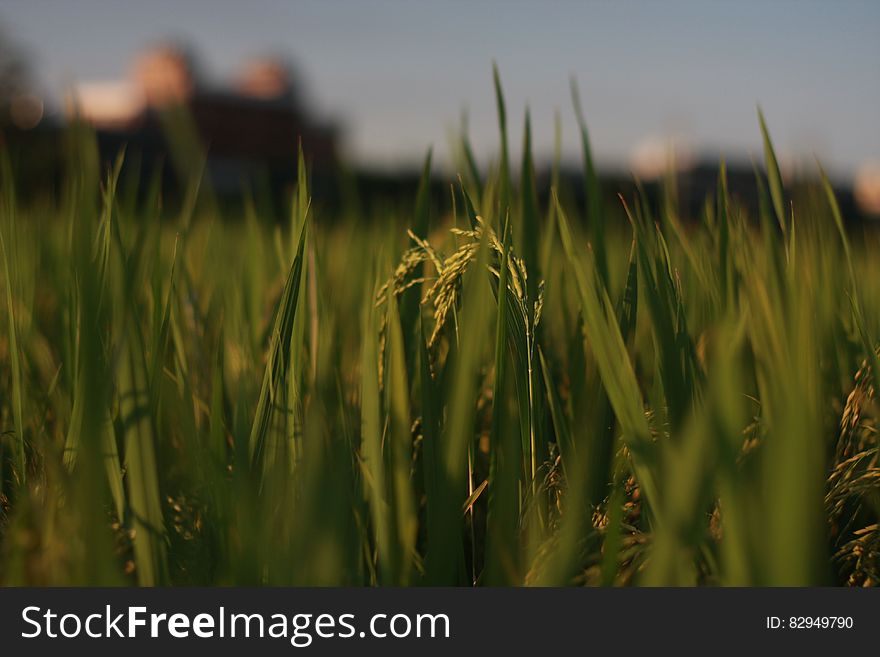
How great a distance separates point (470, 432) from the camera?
42cm

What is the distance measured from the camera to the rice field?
0.30 m

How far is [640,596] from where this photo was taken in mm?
316

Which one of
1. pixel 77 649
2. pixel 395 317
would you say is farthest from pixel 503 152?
pixel 77 649

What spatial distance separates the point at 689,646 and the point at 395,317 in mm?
226

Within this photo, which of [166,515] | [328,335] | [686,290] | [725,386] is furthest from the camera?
[686,290]

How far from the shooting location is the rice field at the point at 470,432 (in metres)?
0.30

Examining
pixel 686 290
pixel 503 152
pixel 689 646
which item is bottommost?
pixel 689 646

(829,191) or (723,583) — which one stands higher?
(829,191)

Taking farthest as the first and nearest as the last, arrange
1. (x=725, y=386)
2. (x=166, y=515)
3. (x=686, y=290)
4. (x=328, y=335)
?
(x=686, y=290) → (x=328, y=335) → (x=166, y=515) → (x=725, y=386)

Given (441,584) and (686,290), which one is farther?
(686,290)

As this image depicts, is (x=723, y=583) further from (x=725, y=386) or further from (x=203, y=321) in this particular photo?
(x=203, y=321)

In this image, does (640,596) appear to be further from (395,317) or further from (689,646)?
(395,317)

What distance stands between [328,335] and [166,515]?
17 cm

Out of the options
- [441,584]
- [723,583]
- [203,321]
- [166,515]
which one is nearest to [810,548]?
[723,583]
